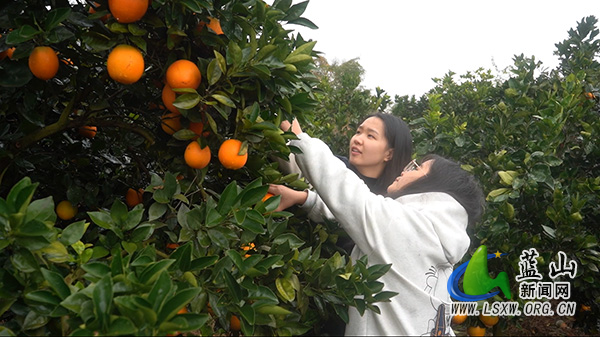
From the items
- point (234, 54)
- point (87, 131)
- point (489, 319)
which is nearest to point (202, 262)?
point (234, 54)

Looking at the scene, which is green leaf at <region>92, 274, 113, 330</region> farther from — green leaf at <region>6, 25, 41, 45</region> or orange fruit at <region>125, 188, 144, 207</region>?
orange fruit at <region>125, 188, 144, 207</region>

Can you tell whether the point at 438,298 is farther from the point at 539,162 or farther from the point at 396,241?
the point at 539,162

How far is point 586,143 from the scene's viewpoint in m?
2.99

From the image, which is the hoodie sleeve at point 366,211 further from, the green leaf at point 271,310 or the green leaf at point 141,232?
the green leaf at point 141,232

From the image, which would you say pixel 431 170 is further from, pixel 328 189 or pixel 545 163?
pixel 545 163

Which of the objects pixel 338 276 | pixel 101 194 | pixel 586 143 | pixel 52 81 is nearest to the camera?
pixel 338 276

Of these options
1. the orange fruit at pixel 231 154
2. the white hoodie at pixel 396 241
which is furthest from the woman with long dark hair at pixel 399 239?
the orange fruit at pixel 231 154

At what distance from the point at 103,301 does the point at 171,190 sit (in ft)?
1.49

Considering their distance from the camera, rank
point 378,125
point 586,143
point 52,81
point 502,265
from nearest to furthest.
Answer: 1. point 52,81
2. point 378,125
3. point 502,265
4. point 586,143

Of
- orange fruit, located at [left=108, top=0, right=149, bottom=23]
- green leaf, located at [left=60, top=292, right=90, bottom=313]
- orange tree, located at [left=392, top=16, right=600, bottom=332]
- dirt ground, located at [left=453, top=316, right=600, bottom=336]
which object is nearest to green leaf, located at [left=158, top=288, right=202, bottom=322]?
green leaf, located at [left=60, top=292, right=90, bottom=313]

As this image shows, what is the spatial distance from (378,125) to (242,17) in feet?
3.39

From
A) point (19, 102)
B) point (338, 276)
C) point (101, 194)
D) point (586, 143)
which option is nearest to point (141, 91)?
point (19, 102)

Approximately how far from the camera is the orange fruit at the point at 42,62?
3.72 feet

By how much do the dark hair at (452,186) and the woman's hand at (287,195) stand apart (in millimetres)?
368
